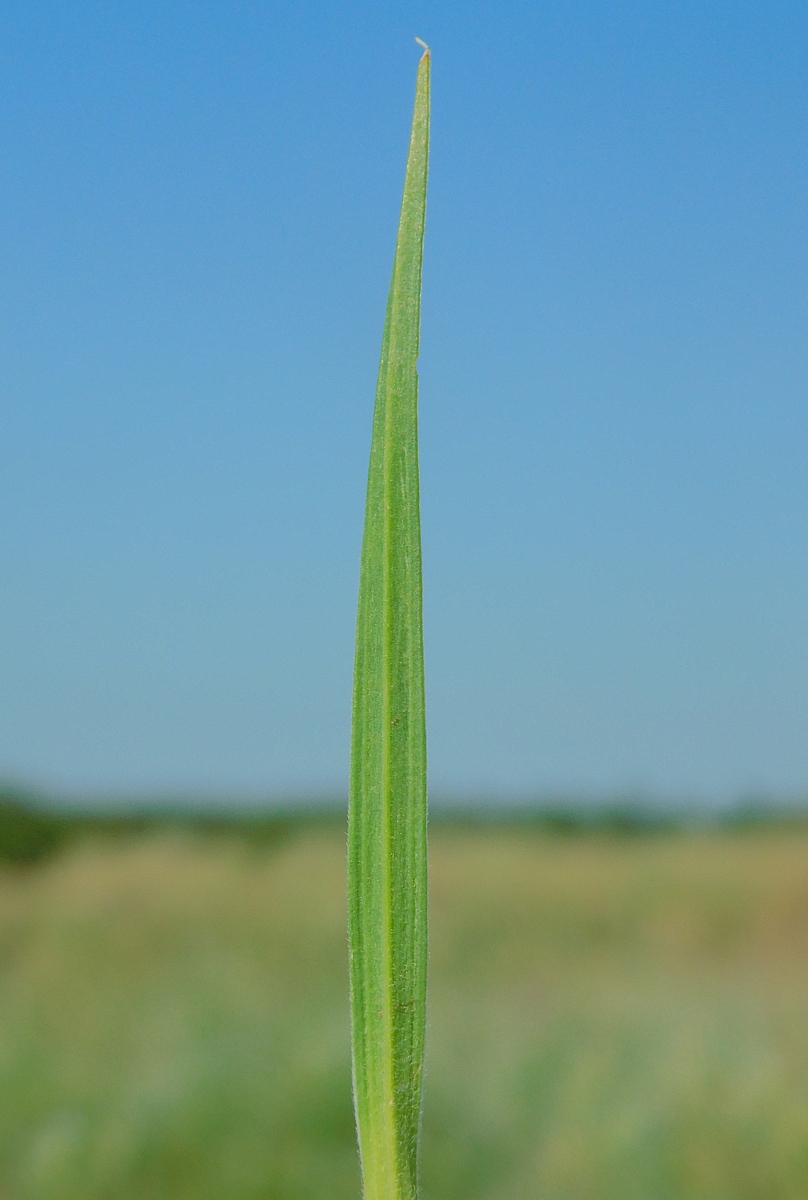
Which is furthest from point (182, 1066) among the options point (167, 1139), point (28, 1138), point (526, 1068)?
point (526, 1068)

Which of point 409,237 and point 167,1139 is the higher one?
point 409,237

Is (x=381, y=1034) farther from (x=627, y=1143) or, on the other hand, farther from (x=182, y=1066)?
(x=182, y=1066)

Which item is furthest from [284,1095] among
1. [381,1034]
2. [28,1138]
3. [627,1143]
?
[381,1034]

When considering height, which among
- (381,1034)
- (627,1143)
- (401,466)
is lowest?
(627,1143)

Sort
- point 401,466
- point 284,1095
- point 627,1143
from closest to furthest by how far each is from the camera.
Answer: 1. point 401,466
2. point 627,1143
3. point 284,1095

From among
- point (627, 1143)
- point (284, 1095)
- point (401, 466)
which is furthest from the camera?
point (284, 1095)

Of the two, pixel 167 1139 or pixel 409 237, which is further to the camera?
pixel 167 1139

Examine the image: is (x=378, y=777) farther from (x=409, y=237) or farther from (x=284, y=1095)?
(x=284, y=1095)
